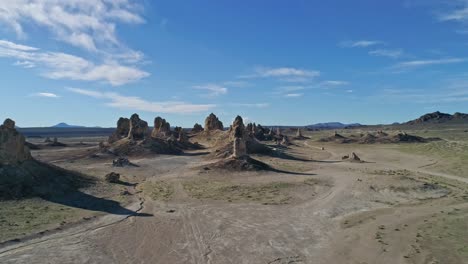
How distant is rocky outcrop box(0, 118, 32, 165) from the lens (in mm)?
27734

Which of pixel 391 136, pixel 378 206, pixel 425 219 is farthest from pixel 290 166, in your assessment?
pixel 391 136

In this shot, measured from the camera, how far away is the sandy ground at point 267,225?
17156 mm

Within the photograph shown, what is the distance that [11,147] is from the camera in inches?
1110

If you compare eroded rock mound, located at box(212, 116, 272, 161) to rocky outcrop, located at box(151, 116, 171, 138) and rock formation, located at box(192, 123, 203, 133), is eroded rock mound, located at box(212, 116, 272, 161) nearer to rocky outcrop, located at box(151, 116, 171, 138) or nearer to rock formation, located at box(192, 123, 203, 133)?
rocky outcrop, located at box(151, 116, 171, 138)

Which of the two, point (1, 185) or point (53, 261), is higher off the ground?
point (1, 185)

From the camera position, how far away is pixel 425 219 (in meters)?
23.6

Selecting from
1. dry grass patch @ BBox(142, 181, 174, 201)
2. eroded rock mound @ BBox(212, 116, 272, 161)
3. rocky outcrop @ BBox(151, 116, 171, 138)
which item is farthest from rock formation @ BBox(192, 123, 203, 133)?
dry grass patch @ BBox(142, 181, 174, 201)

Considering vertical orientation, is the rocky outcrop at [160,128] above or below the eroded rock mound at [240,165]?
above

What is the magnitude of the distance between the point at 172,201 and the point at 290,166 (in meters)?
23.0

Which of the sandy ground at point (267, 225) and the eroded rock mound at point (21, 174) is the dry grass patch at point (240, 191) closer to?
the sandy ground at point (267, 225)

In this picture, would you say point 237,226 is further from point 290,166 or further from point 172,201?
point 290,166

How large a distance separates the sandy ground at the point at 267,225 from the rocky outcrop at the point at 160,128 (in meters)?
36.6

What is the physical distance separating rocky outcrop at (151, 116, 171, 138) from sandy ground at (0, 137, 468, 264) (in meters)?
36.6

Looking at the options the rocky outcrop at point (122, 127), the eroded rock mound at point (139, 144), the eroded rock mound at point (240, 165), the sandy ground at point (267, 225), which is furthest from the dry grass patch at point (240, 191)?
the rocky outcrop at point (122, 127)
